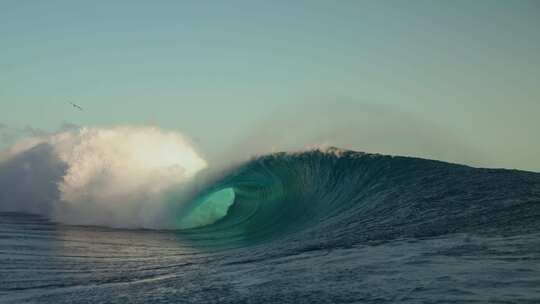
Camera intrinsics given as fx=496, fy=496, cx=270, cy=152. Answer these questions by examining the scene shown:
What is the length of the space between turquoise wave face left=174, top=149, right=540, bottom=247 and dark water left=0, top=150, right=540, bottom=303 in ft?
0.22

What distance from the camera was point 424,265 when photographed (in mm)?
6109

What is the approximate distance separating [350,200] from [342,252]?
7230mm

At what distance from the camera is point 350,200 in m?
15.1

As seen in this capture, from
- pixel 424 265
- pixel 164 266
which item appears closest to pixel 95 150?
pixel 164 266

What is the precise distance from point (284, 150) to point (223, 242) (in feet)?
30.4

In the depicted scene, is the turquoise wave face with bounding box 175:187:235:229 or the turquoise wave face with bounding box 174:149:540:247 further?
the turquoise wave face with bounding box 175:187:235:229

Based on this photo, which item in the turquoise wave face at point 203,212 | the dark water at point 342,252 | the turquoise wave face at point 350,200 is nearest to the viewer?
the dark water at point 342,252

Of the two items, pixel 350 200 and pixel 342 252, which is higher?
pixel 350 200

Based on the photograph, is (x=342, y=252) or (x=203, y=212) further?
(x=203, y=212)

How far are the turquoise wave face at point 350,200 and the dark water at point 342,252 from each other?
0.22 feet

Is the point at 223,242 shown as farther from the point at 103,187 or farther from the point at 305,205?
the point at 103,187

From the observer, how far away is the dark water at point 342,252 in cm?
539

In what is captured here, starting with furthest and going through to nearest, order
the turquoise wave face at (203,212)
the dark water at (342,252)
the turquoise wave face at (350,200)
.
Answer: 1. the turquoise wave face at (203,212)
2. the turquoise wave face at (350,200)
3. the dark water at (342,252)

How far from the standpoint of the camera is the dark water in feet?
17.7
